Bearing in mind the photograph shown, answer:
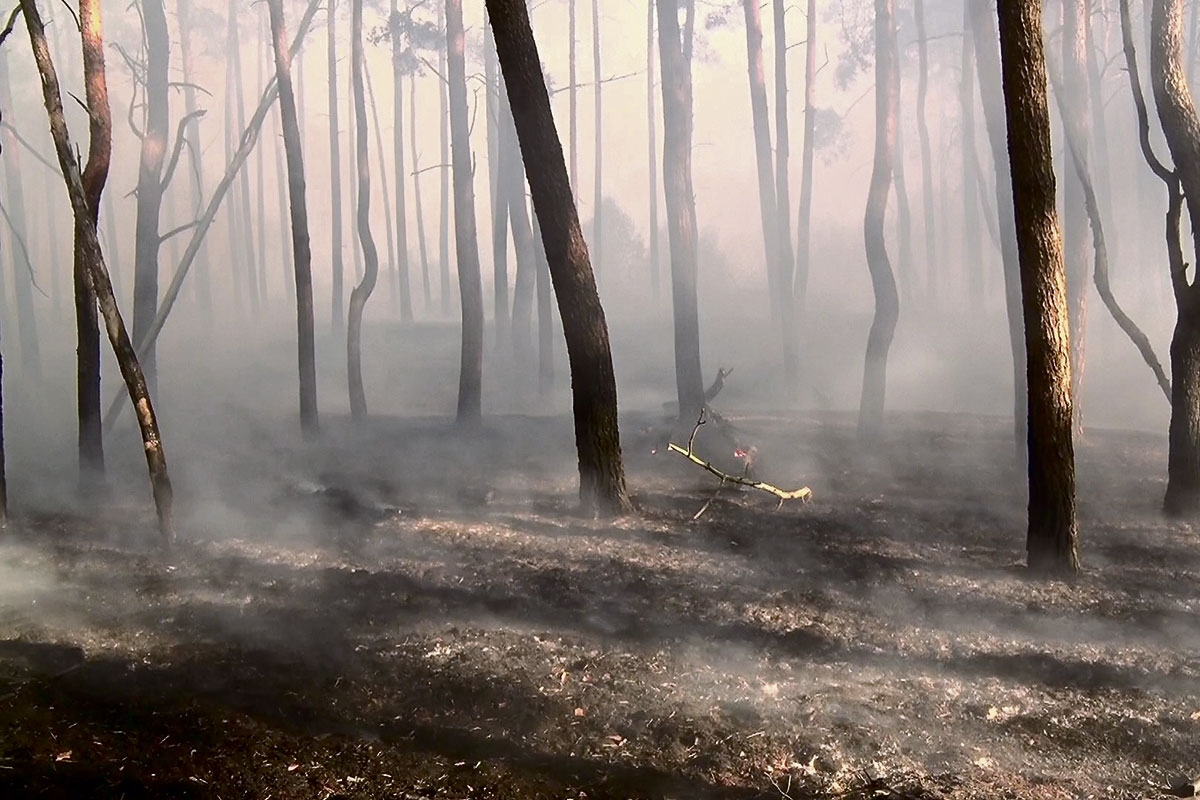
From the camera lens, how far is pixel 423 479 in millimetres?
10727

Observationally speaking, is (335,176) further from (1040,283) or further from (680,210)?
(1040,283)

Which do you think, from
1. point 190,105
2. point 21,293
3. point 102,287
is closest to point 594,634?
point 102,287

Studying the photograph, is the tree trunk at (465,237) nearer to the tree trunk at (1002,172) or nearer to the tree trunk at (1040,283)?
the tree trunk at (1002,172)

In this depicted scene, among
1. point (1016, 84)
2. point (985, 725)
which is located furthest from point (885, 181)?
point (985, 725)

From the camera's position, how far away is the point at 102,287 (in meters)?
7.95

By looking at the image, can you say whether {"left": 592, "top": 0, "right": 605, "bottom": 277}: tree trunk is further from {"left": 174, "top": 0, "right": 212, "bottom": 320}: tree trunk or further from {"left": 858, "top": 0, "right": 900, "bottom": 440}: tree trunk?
{"left": 858, "top": 0, "right": 900, "bottom": 440}: tree trunk

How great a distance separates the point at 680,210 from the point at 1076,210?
583 cm

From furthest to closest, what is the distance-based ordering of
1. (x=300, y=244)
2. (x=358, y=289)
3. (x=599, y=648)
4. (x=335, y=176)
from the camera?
(x=335, y=176), (x=358, y=289), (x=300, y=244), (x=599, y=648)

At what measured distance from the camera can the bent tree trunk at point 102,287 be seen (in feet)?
25.9

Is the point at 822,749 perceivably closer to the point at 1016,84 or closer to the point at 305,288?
the point at 1016,84

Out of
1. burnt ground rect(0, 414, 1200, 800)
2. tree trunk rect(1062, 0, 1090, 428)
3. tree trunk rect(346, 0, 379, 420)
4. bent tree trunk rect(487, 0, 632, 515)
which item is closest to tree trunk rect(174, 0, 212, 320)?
tree trunk rect(346, 0, 379, 420)

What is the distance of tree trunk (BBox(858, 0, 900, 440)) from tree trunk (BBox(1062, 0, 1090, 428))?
2360 millimetres

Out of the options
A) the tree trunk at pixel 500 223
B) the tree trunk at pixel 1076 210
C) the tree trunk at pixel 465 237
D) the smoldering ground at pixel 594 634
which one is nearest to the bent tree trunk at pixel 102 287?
the smoldering ground at pixel 594 634

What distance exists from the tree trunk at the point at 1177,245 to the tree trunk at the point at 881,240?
4.76 meters
